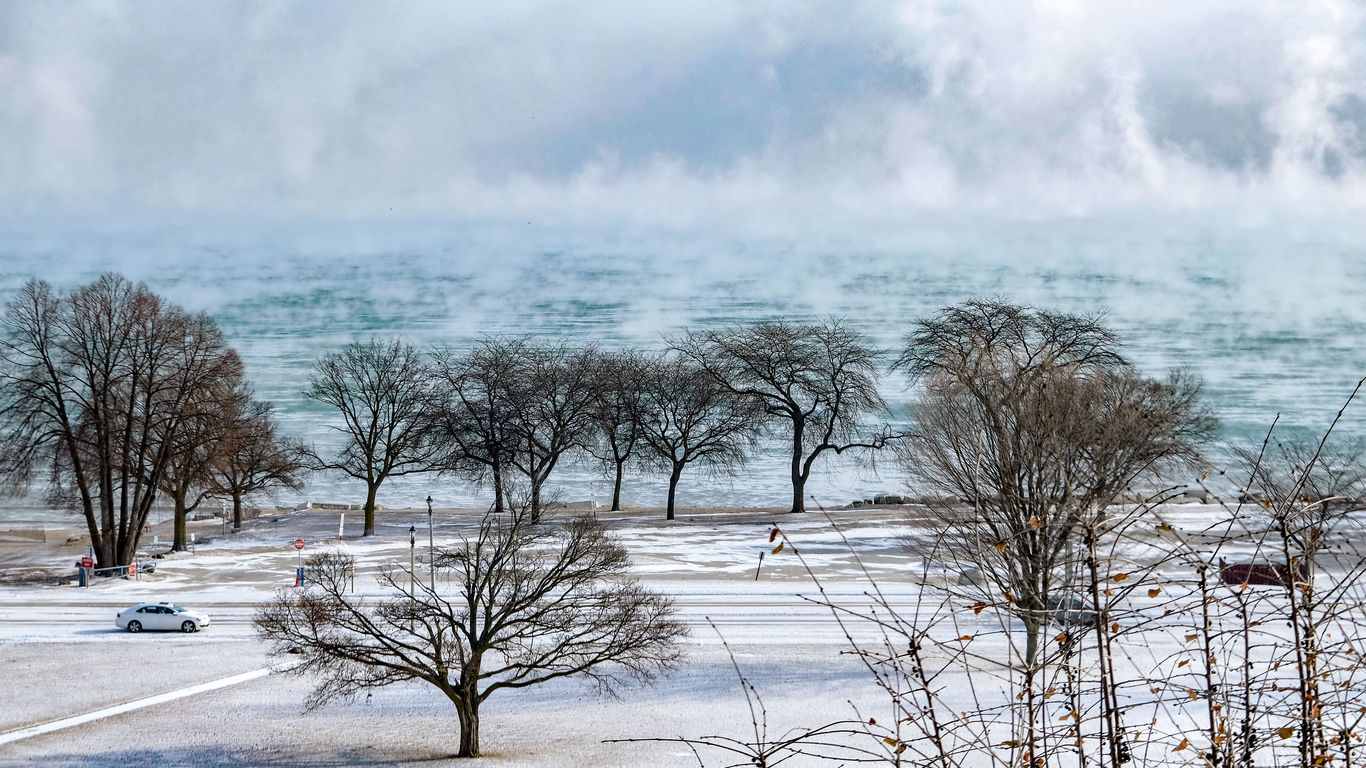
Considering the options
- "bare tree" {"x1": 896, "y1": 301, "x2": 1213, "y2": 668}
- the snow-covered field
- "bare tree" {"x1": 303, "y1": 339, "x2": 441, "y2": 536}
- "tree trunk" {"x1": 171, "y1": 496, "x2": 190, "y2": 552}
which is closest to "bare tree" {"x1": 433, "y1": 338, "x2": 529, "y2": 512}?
"bare tree" {"x1": 303, "y1": 339, "x2": 441, "y2": 536}

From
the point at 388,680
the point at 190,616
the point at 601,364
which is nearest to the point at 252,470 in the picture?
the point at 601,364

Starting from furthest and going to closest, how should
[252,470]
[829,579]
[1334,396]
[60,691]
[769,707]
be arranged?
[1334,396], [252,470], [829,579], [60,691], [769,707]

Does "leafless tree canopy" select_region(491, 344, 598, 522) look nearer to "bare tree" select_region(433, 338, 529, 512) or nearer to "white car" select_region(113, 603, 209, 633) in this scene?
"bare tree" select_region(433, 338, 529, 512)

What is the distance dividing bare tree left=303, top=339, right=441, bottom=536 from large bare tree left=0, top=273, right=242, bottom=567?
46.3 ft

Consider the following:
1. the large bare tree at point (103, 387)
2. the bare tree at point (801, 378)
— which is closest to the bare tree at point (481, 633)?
the large bare tree at point (103, 387)

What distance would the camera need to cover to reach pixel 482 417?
2746 inches

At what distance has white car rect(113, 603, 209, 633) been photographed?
4016cm

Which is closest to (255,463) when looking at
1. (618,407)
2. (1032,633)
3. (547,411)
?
(547,411)

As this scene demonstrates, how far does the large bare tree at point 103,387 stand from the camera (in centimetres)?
5294

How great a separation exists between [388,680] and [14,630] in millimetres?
18953

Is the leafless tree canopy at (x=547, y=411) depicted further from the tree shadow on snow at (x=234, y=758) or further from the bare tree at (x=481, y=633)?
the tree shadow on snow at (x=234, y=758)

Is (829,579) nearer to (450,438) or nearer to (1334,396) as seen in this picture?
(450,438)

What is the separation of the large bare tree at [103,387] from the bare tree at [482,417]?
14890 millimetres

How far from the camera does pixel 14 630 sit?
39.0 m
